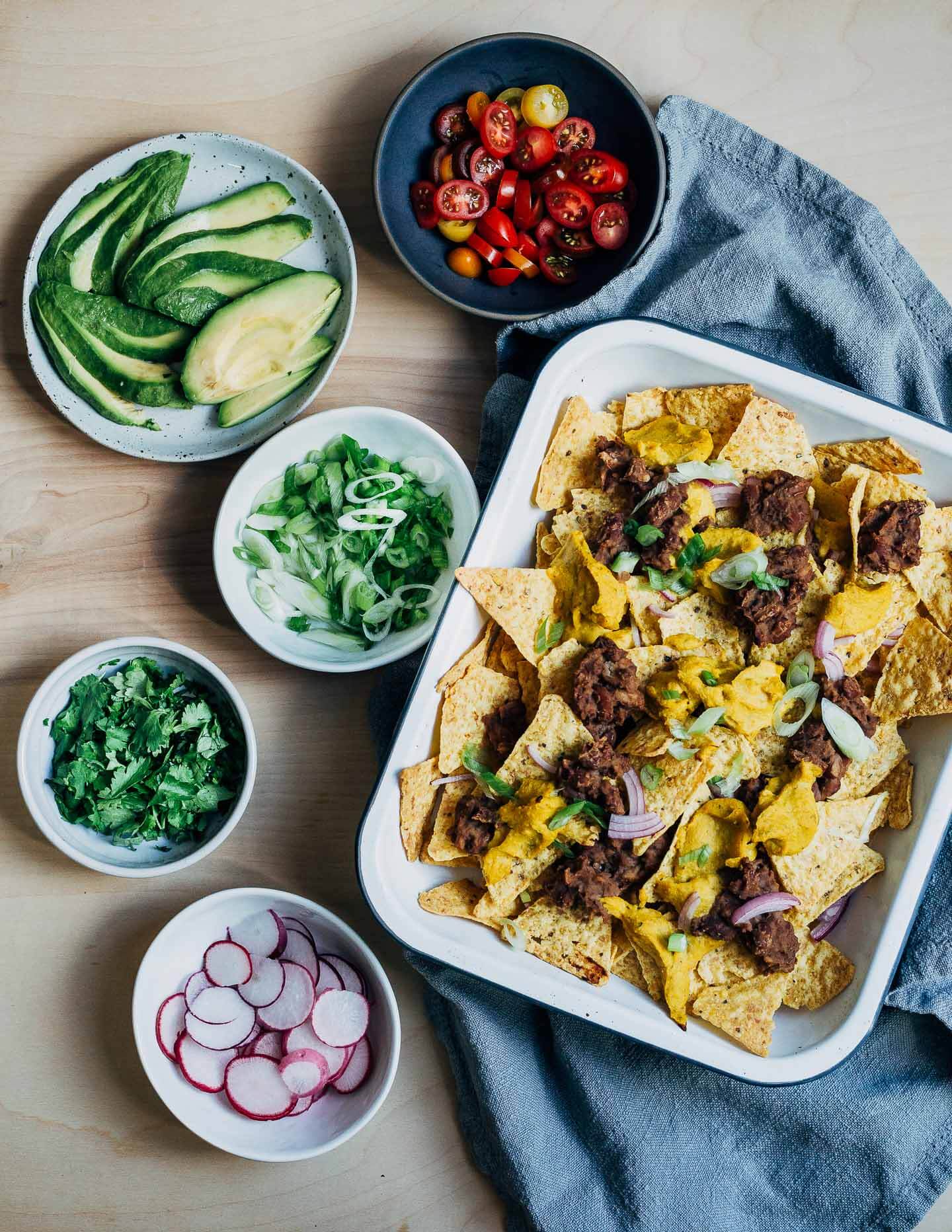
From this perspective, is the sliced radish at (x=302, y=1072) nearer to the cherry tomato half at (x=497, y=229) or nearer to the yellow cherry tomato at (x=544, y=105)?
the cherry tomato half at (x=497, y=229)

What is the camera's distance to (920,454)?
1870 mm

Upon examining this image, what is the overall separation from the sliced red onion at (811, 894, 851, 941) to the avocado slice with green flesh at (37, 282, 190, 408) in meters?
1.62

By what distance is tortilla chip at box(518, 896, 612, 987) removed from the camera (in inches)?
72.1

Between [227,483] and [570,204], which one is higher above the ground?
[570,204]

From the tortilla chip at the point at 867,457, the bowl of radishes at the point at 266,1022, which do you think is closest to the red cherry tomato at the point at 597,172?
the tortilla chip at the point at 867,457

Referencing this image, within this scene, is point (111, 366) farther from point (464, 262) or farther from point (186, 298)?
point (464, 262)

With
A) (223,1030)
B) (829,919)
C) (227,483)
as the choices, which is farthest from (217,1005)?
(829,919)

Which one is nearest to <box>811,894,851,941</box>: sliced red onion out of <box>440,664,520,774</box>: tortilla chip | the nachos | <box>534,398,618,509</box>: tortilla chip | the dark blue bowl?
the nachos

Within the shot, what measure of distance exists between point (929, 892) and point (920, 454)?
886 millimetres

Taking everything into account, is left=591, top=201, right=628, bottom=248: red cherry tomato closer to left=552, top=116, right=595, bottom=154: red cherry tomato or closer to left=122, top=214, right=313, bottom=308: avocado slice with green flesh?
left=552, top=116, right=595, bottom=154: red cherry tomato

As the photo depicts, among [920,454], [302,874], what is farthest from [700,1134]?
[920,454]

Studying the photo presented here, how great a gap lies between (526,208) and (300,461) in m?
0.71

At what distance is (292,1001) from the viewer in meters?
1.98

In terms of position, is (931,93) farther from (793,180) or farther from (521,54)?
(521,54)
